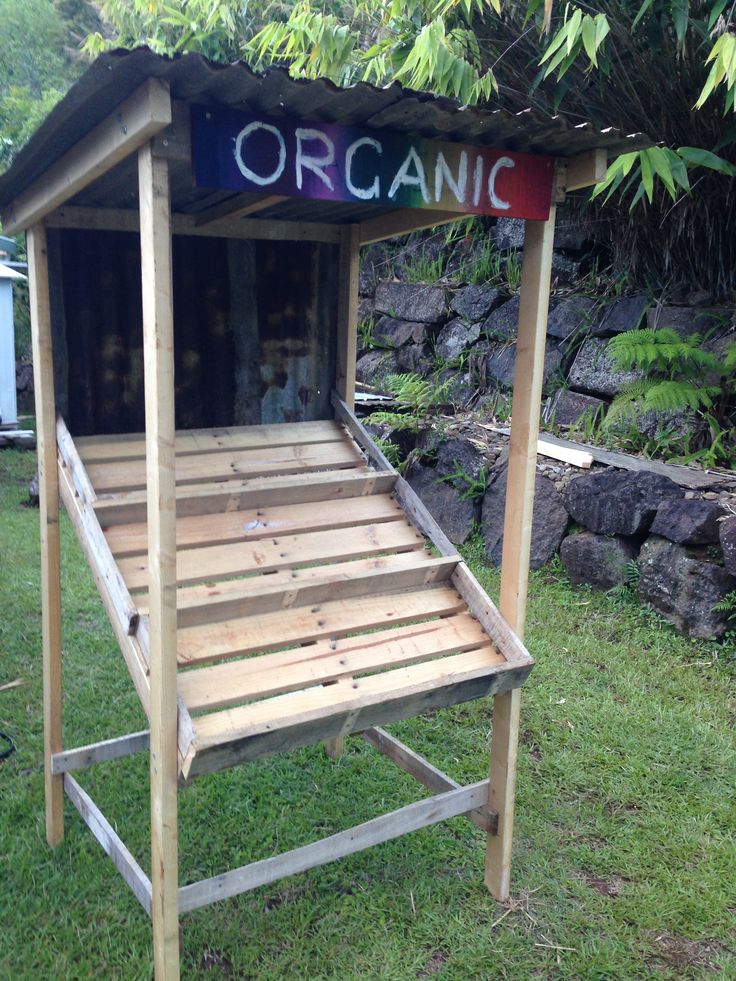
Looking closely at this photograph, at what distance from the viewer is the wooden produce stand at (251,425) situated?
2.20 meters

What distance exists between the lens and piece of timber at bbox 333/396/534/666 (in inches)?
113

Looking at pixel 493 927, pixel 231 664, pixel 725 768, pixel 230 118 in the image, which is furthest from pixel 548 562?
pixel 230 118

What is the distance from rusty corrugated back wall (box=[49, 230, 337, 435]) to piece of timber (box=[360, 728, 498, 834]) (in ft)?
4.75

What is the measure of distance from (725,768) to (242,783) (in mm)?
2223

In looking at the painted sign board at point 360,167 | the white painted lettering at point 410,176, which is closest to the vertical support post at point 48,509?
the painted sign board at point 360,167

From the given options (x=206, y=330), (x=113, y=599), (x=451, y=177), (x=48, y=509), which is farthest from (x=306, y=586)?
(x=451, y=177)

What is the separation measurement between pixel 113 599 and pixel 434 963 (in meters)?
1.63

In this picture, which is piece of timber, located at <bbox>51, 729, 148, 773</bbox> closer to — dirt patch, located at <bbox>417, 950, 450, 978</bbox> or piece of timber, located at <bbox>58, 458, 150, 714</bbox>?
piece of timber, located at <bbox>58, 458, 150, 714</bbox>

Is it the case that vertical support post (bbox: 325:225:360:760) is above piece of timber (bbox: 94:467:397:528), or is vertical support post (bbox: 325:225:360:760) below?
above

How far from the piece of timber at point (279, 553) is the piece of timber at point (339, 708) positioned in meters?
0.47

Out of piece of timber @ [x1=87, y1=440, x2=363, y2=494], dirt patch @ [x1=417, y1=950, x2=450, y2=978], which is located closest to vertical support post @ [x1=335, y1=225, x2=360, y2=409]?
piece of timber @ [x1=87, y1=440, x2=363, y2=494]

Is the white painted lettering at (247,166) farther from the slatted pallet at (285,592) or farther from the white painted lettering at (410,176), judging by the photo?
the slatted pallet at (285,592)

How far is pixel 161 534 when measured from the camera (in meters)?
2.25

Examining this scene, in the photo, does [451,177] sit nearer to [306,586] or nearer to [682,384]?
[306,586]
